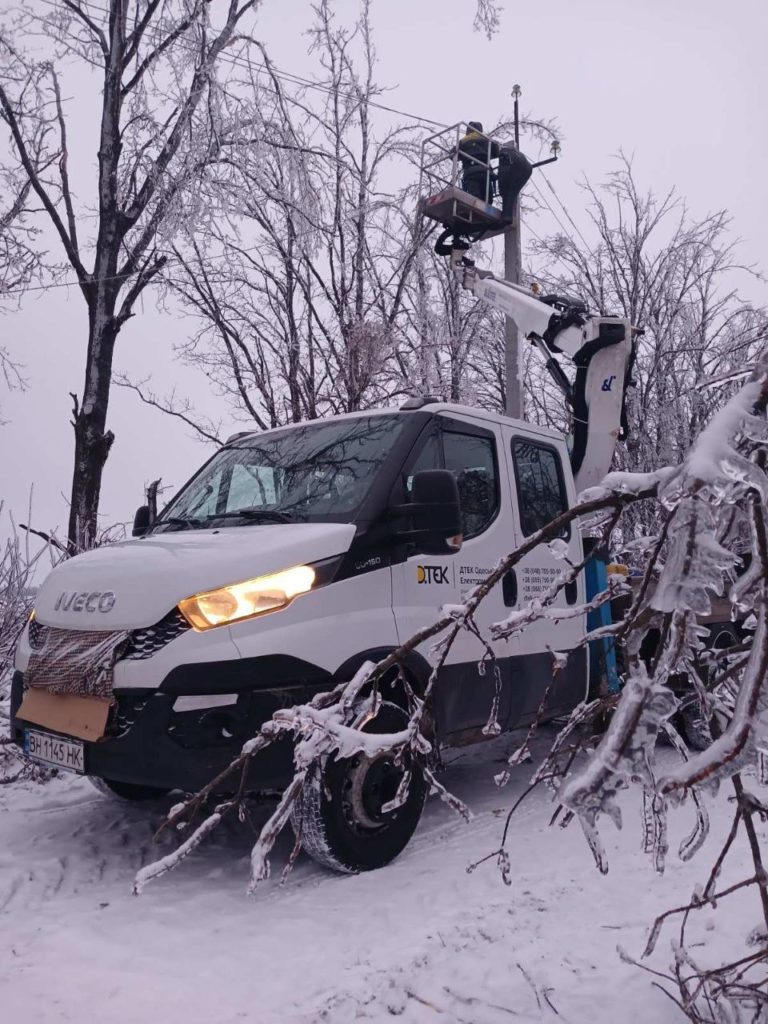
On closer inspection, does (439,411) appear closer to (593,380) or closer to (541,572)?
(541,572)

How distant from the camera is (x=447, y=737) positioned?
4273mm

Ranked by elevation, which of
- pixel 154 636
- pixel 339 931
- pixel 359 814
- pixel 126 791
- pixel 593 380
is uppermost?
pixel 593 380

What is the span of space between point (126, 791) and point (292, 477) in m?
2.10

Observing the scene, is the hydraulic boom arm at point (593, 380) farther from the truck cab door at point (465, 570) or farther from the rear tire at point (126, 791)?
the rear tire at point (126, 791)

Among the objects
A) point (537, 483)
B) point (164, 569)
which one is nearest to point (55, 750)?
point (164, 569)

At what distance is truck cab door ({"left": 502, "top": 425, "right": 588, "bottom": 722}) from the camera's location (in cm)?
488

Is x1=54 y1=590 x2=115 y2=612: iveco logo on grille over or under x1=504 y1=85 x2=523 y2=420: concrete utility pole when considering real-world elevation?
under

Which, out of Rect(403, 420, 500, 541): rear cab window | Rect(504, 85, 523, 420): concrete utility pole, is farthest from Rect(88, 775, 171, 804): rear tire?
Rect(504, 85, 523, 420): concrete utility pole

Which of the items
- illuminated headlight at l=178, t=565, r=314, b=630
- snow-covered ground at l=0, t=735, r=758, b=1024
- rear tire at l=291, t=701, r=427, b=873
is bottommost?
snow-covered ground at l=0, t=735, r=758, b=1024

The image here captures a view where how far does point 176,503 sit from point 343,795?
2.23m

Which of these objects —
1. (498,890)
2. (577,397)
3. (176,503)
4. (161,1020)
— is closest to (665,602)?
(161,1020)

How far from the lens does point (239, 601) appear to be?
3.52 m

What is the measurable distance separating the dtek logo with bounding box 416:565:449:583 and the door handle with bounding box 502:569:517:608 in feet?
1.59

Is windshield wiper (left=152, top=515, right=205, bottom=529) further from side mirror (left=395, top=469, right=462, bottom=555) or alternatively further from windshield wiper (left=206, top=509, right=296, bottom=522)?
side mirror (left=395, top=469, right=462, bottom=555)
